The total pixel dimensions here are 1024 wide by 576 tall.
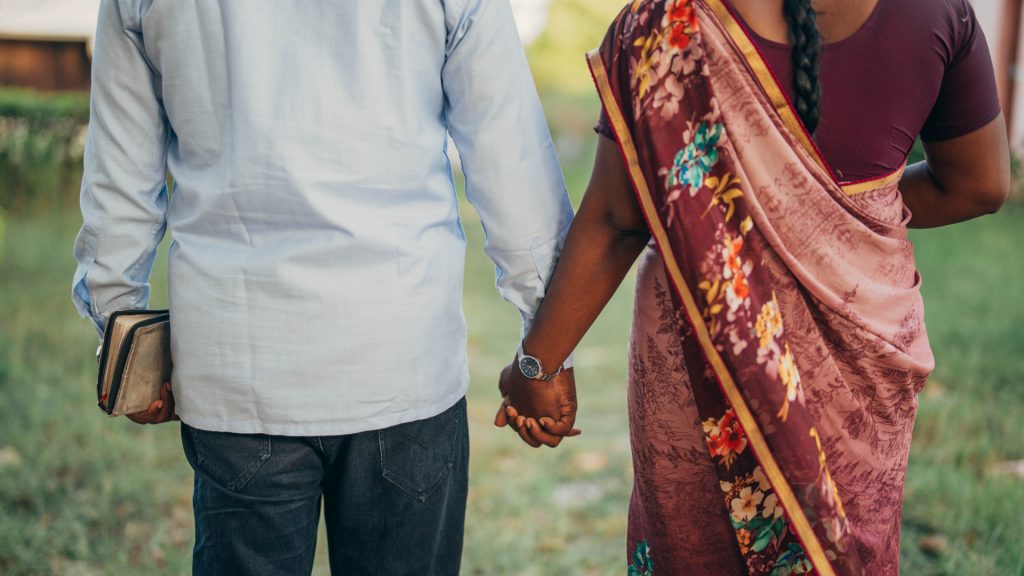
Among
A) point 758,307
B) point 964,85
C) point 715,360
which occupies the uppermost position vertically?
point 964,85

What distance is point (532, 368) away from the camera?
74.8 inches

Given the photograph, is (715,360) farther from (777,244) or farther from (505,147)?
(505,147)

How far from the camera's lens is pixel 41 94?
7.44 meters

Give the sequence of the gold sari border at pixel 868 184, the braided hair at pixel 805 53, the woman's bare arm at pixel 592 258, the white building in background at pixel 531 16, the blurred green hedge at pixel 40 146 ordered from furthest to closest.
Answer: the white building in background at pixel 531 16 → the blurred green hedge at pixel 40 146 → the woman's bare arm at pixel 592 258 → the gold sari border at pixel 868 184 → the braided hair at pixel 805 53

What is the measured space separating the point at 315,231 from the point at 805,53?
2.86ft

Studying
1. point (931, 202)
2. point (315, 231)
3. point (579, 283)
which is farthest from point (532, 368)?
point (931, 202)

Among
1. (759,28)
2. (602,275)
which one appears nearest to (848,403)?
(602,275)

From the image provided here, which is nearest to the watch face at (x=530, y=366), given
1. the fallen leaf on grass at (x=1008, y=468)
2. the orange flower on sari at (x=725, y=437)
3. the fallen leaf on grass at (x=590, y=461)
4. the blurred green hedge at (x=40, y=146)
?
the orange flower on sari at (x=725, y=437)

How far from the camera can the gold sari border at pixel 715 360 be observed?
1556 millimetres

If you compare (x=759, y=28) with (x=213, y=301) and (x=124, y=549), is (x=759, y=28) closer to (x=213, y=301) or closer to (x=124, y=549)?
(x=213, y=301)

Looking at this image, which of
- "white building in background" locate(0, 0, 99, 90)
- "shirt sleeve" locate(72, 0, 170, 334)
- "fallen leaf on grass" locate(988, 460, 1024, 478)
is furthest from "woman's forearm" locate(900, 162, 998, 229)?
"white building in background" locate(0, 0, 99, 90)

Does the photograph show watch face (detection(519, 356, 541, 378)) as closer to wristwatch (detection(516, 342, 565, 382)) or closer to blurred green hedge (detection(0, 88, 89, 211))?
wristwatch (detection(516, 342, 565, 382))

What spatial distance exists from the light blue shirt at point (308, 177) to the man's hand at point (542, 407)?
220 millimetres

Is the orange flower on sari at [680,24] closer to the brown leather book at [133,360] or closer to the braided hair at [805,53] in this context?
the braided hair at [805,53]
